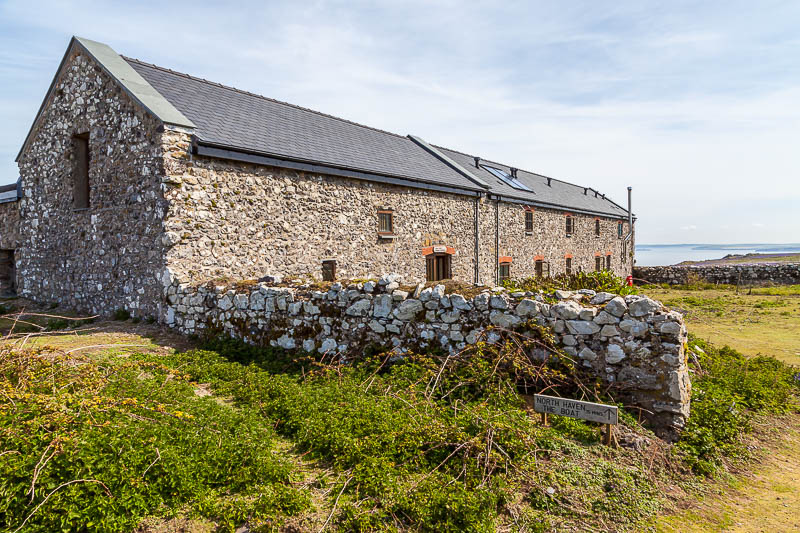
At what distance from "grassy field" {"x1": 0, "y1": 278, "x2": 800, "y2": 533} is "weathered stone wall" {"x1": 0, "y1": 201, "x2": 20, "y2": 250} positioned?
11.4 meters

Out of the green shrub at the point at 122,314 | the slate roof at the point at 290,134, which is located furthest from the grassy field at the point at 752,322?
the green shrub at the point at 122,314

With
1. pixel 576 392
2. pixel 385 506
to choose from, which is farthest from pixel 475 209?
pixel 385 506

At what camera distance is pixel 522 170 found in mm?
29016

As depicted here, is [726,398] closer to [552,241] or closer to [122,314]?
[122,314]

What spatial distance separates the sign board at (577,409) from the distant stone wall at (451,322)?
1.02 meters

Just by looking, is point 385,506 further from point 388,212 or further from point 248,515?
point 388,212

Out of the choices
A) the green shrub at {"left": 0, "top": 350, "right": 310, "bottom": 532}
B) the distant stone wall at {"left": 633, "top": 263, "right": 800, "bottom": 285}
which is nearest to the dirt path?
the green shrub at {"left": 0, "top": 350, "right": 310, "bottom": 532}

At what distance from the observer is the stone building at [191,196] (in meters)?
9.84

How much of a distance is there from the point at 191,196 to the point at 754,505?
10.4 meters

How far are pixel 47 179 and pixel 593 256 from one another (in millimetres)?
27043

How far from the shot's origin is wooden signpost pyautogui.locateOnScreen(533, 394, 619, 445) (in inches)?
194

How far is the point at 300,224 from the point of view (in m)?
11.7

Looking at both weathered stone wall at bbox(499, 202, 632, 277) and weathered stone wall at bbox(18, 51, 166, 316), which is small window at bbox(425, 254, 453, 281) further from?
weathered stone wall at bbox(18, 51, 166, 316)

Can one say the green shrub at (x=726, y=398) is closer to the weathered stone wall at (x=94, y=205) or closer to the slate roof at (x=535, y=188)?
the weathered stone wall at (x=94, y=205)
